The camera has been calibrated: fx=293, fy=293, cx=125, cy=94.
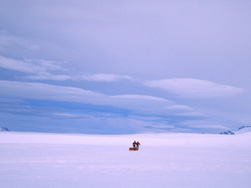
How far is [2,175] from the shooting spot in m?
10.3

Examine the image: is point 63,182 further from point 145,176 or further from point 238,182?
point 238,182

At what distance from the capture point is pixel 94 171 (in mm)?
11492

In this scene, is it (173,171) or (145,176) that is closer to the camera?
(145,176)

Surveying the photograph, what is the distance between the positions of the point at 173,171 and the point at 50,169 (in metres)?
4.97

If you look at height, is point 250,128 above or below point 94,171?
above

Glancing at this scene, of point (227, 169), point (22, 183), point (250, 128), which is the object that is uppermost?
point (250, 128)

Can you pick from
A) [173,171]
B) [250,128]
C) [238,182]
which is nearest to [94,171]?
[173,171]

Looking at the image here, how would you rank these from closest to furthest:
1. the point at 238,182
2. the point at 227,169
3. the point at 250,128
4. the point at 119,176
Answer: the point at 238,182 → the point at 119,176 → the point at 227,169 → the point at 250,128

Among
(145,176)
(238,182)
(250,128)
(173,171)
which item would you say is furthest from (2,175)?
(250,128)

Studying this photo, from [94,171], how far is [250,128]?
314 ft

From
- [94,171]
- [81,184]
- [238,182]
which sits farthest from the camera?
[94,171]

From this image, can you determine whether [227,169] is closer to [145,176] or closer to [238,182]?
[238,182]

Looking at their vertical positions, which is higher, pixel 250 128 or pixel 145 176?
pixel 250 128

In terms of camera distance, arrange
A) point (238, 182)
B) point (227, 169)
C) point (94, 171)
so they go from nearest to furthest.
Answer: point (238, 182), point (94, 171), point (227, 169)
